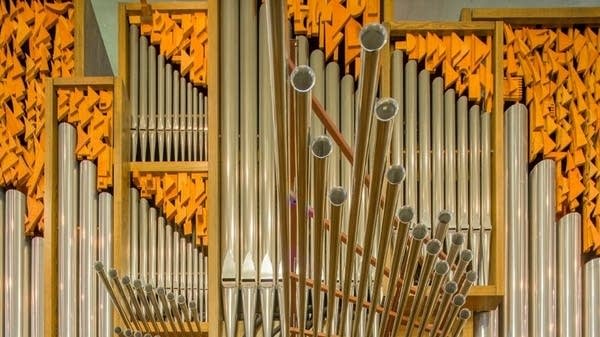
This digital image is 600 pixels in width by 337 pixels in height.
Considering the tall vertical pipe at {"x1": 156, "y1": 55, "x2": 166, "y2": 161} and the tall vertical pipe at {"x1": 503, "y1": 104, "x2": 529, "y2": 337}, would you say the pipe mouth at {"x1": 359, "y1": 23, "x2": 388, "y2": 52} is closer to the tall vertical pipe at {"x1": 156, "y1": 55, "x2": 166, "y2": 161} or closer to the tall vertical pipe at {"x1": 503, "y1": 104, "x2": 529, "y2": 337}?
the tall vertical pipe at {"x1": 503, "y1": 104, "x2": 529, "y2": 337}

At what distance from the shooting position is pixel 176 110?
19.7ft

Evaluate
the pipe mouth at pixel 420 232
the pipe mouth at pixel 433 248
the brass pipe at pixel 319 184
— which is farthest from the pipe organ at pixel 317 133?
the brass pipe at pixel 319 184

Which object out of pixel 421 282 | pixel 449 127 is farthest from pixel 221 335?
pixel 449 127

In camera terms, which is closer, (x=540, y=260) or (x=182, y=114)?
(x=540, y=260)

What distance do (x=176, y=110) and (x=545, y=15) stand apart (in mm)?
2337

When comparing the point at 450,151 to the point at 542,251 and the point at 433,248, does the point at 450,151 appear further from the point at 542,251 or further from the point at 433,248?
the point at 433,248

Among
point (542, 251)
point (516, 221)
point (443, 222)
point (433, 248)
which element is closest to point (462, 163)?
point (516, 221)

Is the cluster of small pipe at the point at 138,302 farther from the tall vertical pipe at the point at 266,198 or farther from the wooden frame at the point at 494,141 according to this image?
the wooden frame at the point at 494,141

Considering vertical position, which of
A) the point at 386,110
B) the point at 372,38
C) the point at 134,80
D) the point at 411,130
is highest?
the point at 134,80

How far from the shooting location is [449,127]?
552 cm

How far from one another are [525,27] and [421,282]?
12.1ft

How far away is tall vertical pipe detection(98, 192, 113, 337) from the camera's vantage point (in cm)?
574

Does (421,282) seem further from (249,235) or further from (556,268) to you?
(556,268)

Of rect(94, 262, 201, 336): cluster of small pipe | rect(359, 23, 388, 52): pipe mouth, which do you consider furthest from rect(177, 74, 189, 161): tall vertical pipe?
rect(359, 23, 388, 52): pipe mouth
